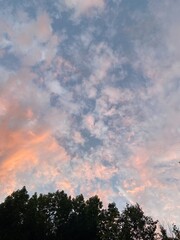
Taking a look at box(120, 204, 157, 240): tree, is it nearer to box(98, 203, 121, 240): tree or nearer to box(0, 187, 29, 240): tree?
box(98, 203, 121, 240): tree

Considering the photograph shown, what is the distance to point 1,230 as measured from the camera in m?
54.7

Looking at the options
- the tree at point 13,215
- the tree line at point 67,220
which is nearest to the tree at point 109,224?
the tree line at point 67,220

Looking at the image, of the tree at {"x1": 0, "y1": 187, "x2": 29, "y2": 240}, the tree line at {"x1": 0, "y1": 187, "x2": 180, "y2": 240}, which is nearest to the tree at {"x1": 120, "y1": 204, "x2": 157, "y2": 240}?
the tree line at {"x1": 0, "y1": 187, "x2": 180, "y2": 240}

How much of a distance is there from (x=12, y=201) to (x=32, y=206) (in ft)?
11.9

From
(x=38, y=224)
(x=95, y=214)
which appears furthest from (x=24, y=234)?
(x=95, y=214)

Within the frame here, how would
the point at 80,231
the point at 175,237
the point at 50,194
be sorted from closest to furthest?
1. the point at 175,237
2. the point at 80,231
3. the point at 50,194

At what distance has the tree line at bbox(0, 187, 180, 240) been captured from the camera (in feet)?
182

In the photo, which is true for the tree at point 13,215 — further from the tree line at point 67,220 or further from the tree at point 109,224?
the tree at point 109,224

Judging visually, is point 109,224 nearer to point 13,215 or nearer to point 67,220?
point 67,220

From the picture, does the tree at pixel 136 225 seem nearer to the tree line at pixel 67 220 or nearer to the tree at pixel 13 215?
the tree line at pixel 67 220

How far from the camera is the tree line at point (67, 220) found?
55500 millimetres

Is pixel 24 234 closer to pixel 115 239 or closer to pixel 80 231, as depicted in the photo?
pixel 80 231

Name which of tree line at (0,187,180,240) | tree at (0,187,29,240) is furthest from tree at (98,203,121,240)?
tree at (0,187,29,240)

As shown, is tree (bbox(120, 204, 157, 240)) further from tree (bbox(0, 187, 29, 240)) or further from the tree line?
tree (bbox(0, 187, 29, 240))
